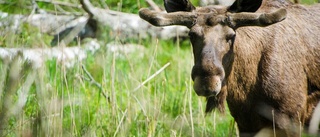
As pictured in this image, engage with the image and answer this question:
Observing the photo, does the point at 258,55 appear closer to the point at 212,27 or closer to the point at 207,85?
the point at 212,27

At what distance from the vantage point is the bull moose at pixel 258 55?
475cm

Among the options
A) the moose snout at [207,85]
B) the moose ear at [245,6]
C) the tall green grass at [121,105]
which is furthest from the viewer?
the moose ear at [245,6]

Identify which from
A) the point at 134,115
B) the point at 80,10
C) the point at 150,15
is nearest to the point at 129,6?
the point at 80,10

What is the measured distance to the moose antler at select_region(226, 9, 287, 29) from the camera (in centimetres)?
457

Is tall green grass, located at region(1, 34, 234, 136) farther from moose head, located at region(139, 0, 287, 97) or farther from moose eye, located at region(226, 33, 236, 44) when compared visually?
moose eye, located at region(226, 33, 236, 44)

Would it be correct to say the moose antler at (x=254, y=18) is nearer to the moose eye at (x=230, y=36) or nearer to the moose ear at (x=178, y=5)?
the moose eye at (x=230, y=36)

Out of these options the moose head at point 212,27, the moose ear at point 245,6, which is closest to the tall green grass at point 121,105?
the moose head at point 212,27

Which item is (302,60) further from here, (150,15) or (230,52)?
(150,15)

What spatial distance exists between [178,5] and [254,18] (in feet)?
2.26

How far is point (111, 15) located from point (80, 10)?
61cm

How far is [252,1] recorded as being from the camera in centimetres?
498

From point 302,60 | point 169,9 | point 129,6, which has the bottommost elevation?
point 129,6

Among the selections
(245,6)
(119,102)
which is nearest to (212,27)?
(245,6)

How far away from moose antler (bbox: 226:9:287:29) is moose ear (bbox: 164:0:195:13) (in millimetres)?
388
